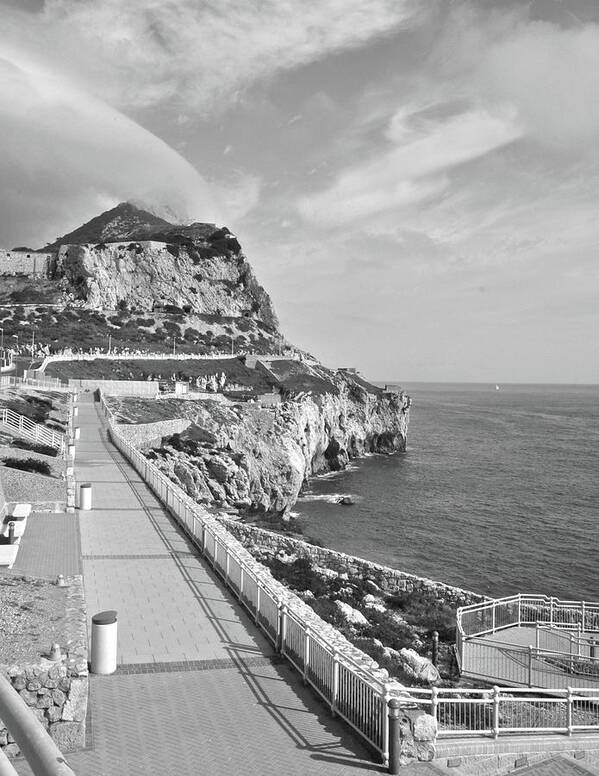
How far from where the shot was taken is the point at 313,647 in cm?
937

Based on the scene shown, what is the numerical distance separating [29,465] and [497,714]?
63.7 feet

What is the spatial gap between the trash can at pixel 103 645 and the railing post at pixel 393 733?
169 inches

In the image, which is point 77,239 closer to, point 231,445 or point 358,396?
point 358,396

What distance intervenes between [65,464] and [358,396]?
208 ft

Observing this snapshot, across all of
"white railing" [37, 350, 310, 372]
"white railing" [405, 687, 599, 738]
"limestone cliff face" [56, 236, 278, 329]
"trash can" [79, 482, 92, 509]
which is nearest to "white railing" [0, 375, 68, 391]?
"white railing" [37, 350, 310, 372]

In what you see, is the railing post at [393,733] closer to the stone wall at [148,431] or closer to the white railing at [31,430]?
the white railing at [31,430]

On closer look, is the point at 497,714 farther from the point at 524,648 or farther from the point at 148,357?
the point at 148,357

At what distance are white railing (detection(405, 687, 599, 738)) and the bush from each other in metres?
17.1

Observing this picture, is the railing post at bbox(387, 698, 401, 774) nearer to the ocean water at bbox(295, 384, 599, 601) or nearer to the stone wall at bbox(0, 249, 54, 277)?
the ocean water at bbox(295, 384, 599, 601)

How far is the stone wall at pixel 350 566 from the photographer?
2497 centimetres

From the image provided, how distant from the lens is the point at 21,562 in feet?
47.6

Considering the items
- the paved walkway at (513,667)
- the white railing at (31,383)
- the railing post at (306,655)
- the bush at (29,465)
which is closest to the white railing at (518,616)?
the paved walkway at (513,667)

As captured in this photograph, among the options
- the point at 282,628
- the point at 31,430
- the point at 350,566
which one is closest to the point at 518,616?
the point at 350,566

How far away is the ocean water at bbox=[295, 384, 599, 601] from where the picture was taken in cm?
3341
